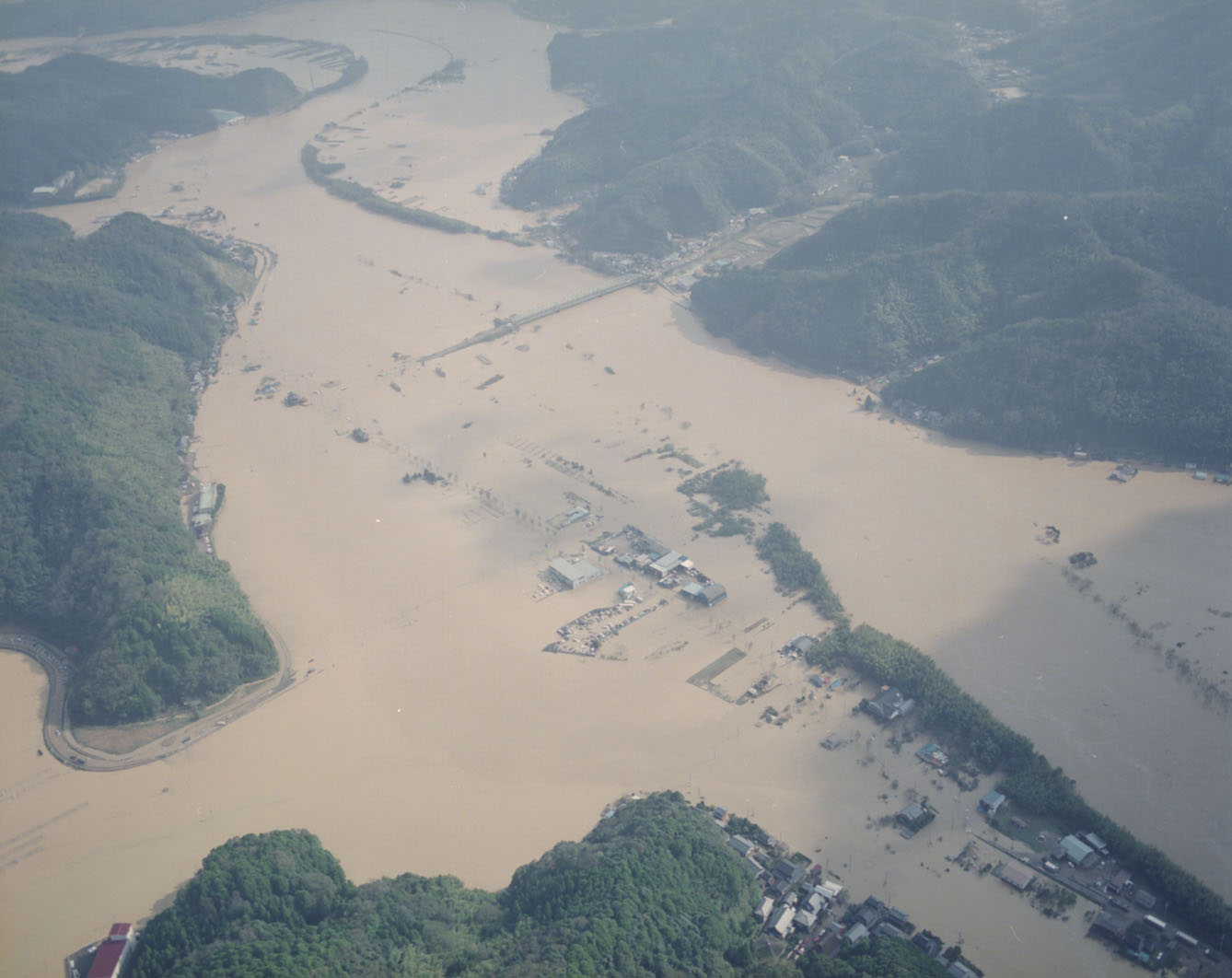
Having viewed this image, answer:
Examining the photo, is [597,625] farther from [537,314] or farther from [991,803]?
[537,314]

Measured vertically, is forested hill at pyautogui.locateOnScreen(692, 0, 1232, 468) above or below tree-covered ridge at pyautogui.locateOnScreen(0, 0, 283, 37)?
below

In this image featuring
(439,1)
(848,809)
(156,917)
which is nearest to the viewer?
(156,917)

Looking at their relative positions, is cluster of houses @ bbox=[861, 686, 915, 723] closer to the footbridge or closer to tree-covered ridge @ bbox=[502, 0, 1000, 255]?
the footbridge

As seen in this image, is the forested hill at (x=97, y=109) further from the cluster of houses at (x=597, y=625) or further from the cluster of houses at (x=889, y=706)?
the cluster of houses at (x=889, y=706)

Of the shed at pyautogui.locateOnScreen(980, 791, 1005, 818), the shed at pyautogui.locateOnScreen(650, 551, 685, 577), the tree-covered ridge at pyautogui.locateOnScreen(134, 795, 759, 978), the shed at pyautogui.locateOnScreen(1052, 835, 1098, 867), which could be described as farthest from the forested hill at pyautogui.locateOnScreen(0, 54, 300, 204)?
the shed at pyautogui.locateOnScreen(1052, 835, 1098, 867)

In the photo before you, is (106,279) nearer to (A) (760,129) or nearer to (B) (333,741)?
(B) (333,741)

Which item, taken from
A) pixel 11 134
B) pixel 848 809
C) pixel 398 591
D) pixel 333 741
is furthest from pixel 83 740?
pixel 11 134
